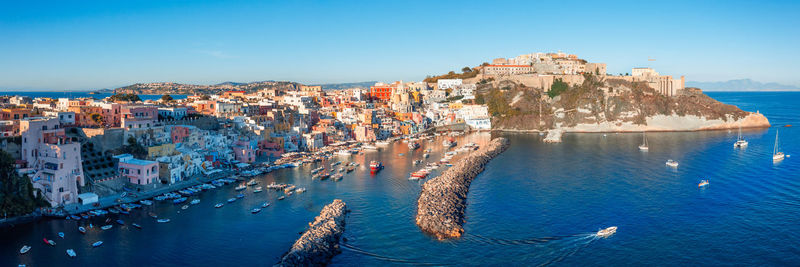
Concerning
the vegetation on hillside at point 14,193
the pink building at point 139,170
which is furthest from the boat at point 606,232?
the vegetation on hillside at point 14,193

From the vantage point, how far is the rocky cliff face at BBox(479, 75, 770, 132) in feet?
160

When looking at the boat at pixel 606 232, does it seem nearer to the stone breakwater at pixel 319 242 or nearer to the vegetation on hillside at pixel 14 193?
the stone breakwater at pixel 319 242

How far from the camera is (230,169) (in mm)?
26984

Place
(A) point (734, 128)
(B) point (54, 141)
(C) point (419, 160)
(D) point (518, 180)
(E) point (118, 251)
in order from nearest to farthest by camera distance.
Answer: (E) point (118, 251) < (B) point (54, 141) < (D) point (518, 180) < (C) point (419, 160) < (A) point (734, 128)

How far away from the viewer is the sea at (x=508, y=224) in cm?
1476

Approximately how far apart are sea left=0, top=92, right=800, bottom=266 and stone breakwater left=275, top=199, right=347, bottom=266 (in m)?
0.38

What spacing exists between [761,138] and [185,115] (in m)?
43.1

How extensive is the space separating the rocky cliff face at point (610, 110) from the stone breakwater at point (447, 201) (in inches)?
969

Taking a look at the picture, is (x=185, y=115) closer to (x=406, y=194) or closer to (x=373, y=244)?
(x=406, y=194)

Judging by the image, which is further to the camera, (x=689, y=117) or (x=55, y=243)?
(x=689, y=117)

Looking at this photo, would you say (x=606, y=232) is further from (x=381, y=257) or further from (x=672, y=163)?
(x=672, y=163)

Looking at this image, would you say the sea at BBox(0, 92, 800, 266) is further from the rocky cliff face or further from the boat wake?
the rocky cliff face

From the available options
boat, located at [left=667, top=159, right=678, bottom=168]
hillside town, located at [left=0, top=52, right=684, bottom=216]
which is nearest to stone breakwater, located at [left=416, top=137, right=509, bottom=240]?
boat, located at [left=667, top=159, right=678, bottom=168]

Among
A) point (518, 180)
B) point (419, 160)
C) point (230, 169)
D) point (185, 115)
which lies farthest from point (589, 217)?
point (185, 115)
